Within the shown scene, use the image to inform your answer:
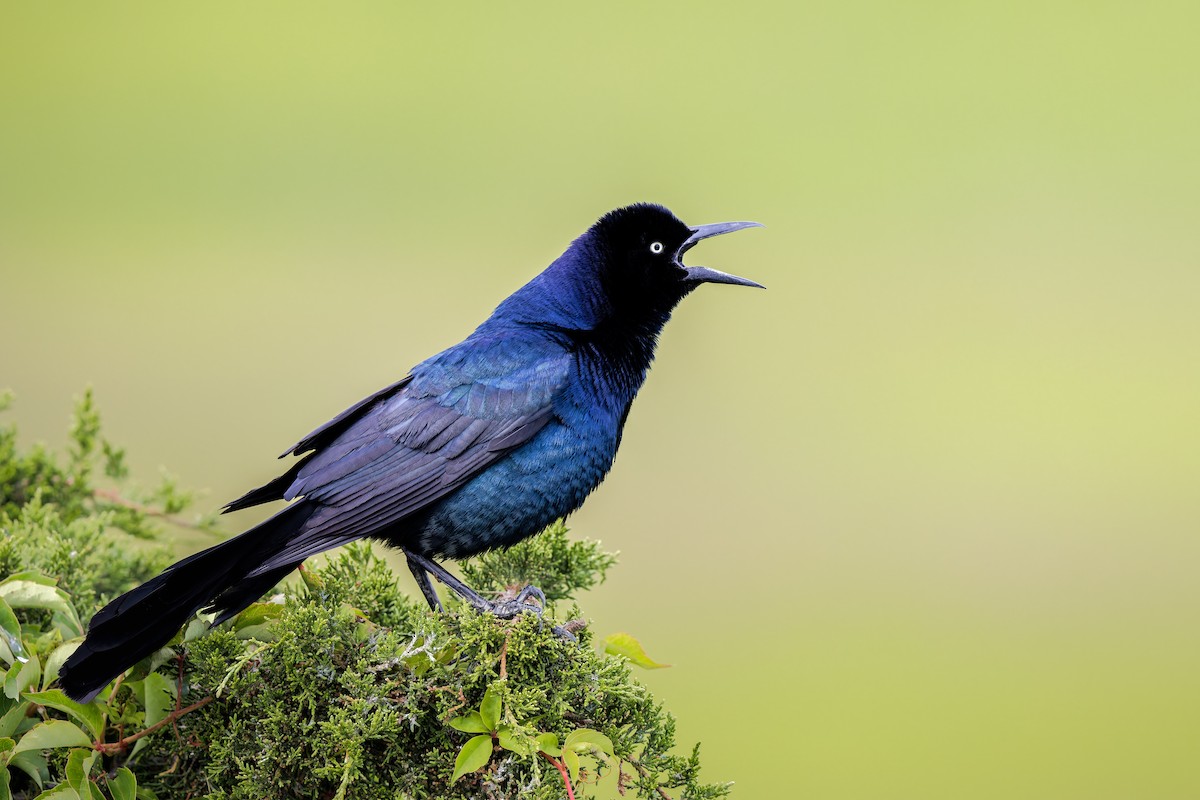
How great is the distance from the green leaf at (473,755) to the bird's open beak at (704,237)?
1.71m

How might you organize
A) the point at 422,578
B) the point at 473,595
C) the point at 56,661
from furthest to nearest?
the point at 422,578, the point at 473,595, the point at 56,661

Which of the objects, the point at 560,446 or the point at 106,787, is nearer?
the point at 106,787

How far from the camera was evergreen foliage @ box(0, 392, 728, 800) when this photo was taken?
7.17 feet

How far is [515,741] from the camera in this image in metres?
2.13

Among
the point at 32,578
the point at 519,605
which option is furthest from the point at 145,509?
the point at 519,605

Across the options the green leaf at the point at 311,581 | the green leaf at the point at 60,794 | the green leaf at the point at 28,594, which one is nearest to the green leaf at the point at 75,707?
the green leaf at the point at 60,794

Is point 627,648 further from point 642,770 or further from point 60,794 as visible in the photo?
point 60,794

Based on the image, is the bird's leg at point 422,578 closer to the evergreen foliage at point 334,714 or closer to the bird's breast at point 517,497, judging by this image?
the bird's breast at point 517,497

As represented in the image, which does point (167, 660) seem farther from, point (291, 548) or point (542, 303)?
point (542, 303)

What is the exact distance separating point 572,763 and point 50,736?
102 centimetres

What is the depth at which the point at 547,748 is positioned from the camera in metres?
2.16

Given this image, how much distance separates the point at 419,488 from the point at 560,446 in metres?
0.40

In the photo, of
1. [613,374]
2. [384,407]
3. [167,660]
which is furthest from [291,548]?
[613,374]

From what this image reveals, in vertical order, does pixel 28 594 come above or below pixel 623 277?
below
